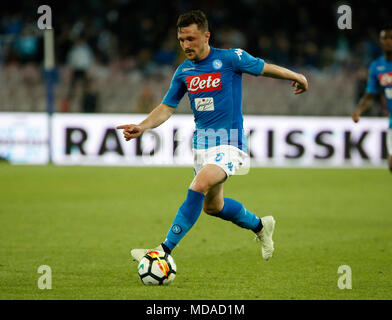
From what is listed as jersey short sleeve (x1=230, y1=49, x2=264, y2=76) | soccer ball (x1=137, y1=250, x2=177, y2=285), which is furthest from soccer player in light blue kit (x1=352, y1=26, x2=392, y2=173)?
soccer ball (x1=137, y1=250, x2=177, y2=285)

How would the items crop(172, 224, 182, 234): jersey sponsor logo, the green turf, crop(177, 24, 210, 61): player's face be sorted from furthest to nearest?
crop(177, 24, 210, 61): player's face → crop(172, 224, 182, 234): jersey sponsor logo → the green turf

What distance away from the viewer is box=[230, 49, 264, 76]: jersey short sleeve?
6.07 meters

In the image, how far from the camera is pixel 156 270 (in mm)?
5508

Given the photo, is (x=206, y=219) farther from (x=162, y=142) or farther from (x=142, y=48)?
(x=142, y=48)

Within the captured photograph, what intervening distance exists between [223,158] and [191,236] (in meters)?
2.41

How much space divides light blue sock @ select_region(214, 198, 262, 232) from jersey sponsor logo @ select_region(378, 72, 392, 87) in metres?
3.99

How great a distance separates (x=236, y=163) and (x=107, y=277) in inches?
55.2

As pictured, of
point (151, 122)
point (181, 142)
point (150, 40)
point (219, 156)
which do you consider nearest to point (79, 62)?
point (150, 40)

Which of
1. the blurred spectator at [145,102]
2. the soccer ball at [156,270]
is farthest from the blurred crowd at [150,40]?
the soccer ball at [156,270]

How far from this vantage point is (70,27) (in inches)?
762

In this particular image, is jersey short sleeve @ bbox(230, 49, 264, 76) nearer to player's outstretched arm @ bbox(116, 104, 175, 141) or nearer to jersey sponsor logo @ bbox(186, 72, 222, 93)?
jersey sponsor logo @ bbox(186, 72, 222, 93)

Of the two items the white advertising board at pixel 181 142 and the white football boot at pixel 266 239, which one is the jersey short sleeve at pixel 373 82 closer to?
the white football boot at pixel 266 239

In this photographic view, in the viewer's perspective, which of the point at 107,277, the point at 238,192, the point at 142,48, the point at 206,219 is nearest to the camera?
the point at 107,277
